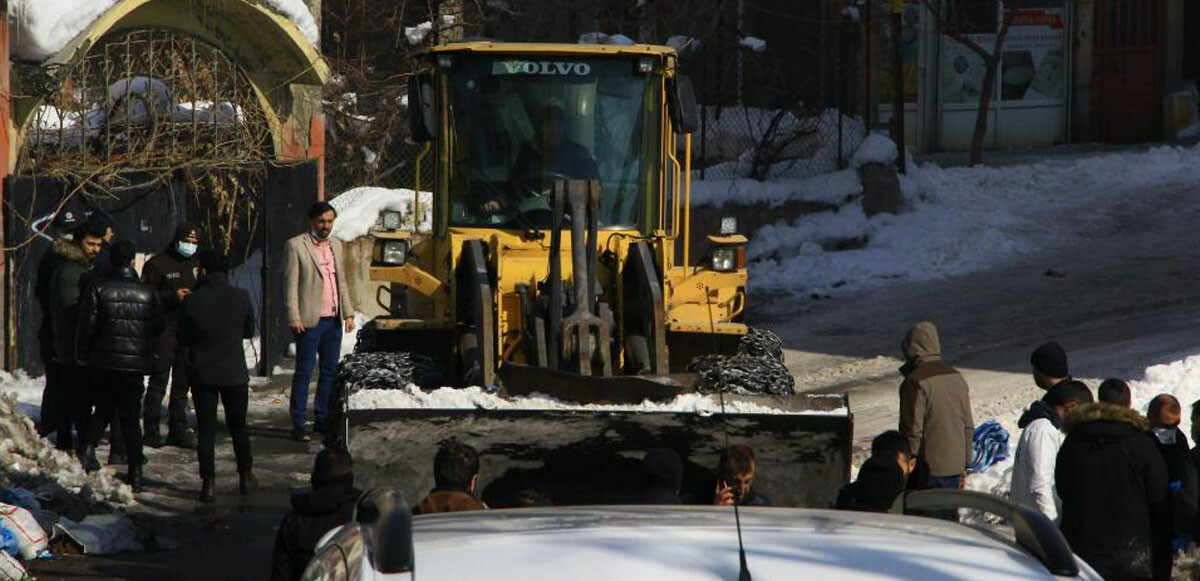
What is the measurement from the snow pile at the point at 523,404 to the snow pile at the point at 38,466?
9.49ft

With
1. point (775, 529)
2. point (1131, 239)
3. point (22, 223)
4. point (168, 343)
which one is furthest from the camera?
point (1131, 239)

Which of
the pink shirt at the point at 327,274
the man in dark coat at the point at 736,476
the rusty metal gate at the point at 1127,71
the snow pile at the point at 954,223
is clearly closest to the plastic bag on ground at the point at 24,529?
the pink shirt at the point at 327,274

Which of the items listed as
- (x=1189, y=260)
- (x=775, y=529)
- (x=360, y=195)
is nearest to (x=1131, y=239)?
(x=1189, y=260)

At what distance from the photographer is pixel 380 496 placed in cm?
394

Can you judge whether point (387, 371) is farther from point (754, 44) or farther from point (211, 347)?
point (754, 44)

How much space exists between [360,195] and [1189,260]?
28.6 feet

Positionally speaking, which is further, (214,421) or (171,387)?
(171,387)

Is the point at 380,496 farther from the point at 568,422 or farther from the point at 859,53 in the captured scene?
the point at 859,53

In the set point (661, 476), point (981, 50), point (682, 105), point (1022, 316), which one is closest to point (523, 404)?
point (661, 476)

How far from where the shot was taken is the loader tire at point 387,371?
8.90 meters

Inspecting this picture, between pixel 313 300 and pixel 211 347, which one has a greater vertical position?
pixel 313 300

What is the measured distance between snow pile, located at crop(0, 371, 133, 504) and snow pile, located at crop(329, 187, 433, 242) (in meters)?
5.71

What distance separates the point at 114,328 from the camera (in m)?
10.6

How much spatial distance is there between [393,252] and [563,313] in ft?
5.08
